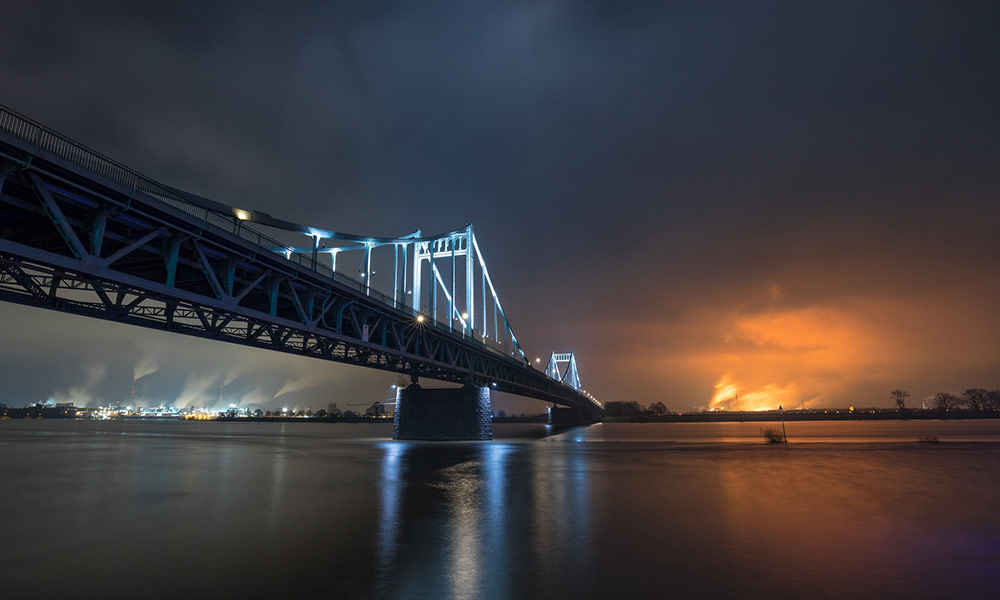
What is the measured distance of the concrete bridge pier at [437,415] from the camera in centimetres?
5344

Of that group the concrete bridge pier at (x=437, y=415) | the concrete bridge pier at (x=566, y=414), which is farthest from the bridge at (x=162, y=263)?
the concrete bridge pier at (x=566, y=414)

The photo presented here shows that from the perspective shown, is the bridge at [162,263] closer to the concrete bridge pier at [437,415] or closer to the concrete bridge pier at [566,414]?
the concrete bridge pier at [437,415]

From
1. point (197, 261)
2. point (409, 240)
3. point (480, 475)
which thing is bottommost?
point (480, 475)

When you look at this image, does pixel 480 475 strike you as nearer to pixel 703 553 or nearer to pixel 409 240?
pixel 703 553

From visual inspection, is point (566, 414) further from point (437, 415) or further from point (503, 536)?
point (503, 536)

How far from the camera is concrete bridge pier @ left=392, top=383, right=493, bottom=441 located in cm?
5344

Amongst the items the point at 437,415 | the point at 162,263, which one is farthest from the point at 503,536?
the point at 437,415

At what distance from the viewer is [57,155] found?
15391mm

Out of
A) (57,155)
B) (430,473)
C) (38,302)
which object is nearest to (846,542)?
(430,473)

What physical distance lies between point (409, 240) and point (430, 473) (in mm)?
35992

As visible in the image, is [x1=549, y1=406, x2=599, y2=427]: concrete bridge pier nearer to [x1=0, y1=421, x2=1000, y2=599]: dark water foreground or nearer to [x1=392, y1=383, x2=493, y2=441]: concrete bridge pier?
[x1=392, y1=383, x2=493, y2=441]: concrete bridge pier

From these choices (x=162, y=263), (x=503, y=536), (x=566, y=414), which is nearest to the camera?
(x=503, y=536)

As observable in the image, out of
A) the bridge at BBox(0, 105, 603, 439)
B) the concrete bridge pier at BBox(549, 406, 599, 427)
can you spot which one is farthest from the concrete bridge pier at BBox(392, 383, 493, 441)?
the concrete bridge pier at BBox(549, 406, 599, 427)

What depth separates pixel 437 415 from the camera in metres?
53.6
